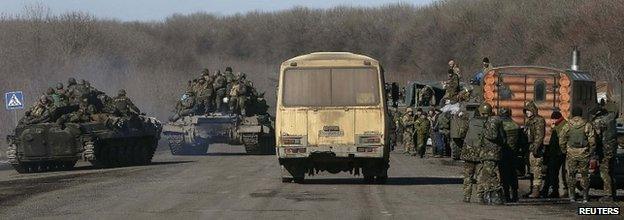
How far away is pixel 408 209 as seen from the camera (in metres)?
19.4

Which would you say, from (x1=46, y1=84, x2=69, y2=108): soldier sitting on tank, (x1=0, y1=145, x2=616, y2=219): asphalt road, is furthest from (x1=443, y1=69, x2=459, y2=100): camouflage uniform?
(x1=46, y1=84, x2=69, y2=108): soldier sitting on tank

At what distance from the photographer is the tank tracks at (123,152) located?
3394 centimetres

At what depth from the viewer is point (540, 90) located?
32.6 m

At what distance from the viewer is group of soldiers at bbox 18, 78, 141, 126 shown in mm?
33250

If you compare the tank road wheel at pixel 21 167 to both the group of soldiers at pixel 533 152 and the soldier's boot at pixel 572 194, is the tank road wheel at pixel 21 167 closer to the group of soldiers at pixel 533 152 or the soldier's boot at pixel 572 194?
the group of soldiers at pixel 533 152

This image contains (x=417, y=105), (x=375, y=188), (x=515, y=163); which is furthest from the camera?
(x=417, y=105)

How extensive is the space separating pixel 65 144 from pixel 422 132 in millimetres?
11630

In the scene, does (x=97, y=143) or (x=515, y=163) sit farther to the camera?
(x=97, y=143)

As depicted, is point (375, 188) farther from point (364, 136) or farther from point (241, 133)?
point (241, 133)

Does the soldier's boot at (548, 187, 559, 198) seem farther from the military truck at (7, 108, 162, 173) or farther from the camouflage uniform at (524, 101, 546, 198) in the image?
the military truck at (7, 108, 162, 173)

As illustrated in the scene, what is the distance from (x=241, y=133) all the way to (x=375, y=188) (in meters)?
16.9

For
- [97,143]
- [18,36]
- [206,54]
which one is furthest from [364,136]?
[206,54]

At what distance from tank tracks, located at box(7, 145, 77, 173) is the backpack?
1600cm

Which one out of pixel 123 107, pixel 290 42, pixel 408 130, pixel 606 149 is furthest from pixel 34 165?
pixel 290 42
